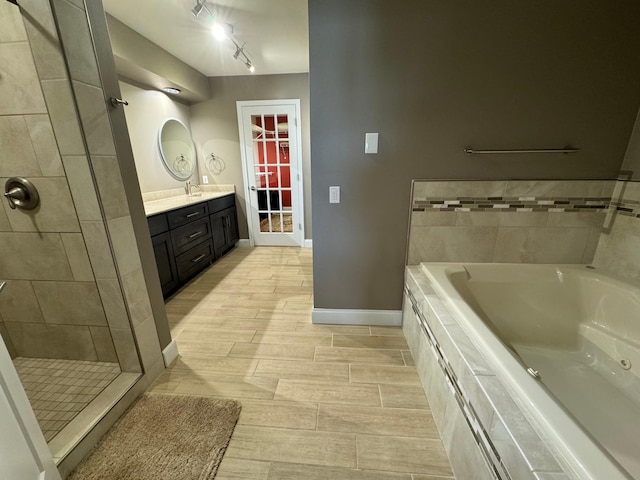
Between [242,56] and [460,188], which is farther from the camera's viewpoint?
[242,56]

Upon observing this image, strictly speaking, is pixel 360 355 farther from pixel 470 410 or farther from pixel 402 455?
pixel 470 410

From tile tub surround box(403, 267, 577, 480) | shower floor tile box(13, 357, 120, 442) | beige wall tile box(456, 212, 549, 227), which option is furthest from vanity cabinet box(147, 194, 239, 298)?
beige wall tile box(456, 212, 549, 227)

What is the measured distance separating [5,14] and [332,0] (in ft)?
4.92

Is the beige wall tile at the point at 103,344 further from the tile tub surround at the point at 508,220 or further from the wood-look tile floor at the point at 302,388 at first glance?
the tile tub surround at the point at 508,220

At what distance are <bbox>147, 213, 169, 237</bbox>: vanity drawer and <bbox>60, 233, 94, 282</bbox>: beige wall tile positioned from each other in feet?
2.65

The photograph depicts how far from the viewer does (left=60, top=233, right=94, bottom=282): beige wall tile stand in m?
1.30

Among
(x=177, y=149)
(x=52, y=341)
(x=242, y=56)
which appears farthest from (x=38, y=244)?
(x=242, y=56)

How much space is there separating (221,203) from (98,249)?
217 cm

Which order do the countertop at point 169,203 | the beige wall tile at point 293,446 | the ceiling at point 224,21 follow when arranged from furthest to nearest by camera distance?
the countertop at point 169,203 < the ceiling at point 224,21 < the beige wall tile at point 293,446

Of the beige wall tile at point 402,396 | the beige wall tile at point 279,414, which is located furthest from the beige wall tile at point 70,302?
the beige wall tile at point 402,396

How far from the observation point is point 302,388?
146 cm

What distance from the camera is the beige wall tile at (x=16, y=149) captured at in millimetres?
1166

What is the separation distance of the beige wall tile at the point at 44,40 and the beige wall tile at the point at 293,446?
1.78m

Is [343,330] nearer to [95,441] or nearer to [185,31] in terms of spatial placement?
[95,441]
